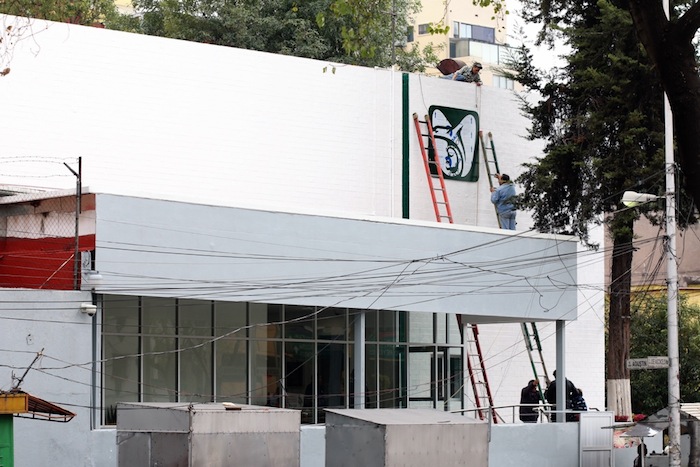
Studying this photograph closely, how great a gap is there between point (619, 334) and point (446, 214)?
15.6 feet

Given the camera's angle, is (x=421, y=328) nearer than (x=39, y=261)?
No

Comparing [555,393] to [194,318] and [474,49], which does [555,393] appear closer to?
[194,318]

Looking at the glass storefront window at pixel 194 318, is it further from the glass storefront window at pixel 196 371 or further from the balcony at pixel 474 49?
the balcony at pixel 474 49

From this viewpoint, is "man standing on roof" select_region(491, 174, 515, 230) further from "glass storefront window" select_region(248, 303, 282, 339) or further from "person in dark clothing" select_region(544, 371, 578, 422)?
"glass storefront window" select_region(248, 303, 282, 339)

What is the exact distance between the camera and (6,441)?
16.3 m

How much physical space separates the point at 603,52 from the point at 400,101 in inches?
188

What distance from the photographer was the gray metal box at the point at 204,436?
1864 cm

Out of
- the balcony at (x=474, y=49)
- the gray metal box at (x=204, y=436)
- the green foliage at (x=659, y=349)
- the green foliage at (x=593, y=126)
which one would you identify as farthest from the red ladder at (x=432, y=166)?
the balcony at (x=474, y=49)

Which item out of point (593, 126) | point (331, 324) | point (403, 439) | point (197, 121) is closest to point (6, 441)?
point (403, 439)

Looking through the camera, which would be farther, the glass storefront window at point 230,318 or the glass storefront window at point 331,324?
the glass storefront window at point 331,324

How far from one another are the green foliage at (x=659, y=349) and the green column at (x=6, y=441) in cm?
3859

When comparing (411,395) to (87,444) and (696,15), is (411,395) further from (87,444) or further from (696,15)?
(696,15)

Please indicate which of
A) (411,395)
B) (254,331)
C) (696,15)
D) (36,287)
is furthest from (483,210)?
(696,15)

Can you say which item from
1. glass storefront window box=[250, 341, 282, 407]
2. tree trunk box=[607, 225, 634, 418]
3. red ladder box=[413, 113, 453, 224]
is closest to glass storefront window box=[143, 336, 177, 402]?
glass storefront window box=[250, 341, 282, 407]
